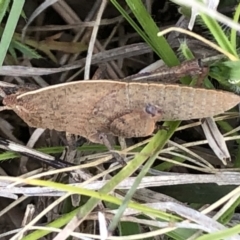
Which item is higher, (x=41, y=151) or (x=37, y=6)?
(x=37, y=6)

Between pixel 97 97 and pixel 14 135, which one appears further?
pixel 14 135

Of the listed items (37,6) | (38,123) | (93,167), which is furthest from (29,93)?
(37,6)

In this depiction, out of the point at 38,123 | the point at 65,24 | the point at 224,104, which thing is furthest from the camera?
the point at 65,24

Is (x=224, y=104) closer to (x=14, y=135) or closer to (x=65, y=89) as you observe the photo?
(x=65, y=89)

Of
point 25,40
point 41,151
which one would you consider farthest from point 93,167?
→ point 25,40

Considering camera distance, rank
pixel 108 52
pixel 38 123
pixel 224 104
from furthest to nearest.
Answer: pixel 108 52
pixel 38 123
pixel 224 104

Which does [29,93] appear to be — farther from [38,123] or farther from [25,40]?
[25,40]

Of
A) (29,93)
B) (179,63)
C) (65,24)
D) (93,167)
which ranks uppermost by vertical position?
(65,24)

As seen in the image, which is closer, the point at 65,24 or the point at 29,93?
the point at 29,93

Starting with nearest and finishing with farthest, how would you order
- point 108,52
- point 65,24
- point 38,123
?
point 38,123 → point 108,52 → point 65,24
